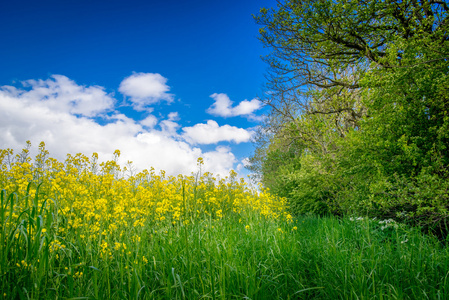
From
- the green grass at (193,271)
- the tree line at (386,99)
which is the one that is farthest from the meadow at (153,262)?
the tree line at (386,99)

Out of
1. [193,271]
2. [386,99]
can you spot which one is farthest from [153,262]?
[386,99]

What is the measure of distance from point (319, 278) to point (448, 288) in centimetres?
116

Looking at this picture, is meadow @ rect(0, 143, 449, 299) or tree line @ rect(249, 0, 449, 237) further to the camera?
tree line @ rect(249, 0, 449, 237)

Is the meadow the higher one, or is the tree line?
the tree line

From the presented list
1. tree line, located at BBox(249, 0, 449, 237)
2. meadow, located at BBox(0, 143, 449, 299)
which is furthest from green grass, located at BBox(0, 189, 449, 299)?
tree line, located at BBox(249, 0, 449, 237)

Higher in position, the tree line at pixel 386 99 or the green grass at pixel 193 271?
the tree line at pixel 386 99

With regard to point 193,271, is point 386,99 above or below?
above

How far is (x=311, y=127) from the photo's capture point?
Answer: 9727 mm

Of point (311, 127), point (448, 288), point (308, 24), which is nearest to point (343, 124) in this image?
point (311, 127)

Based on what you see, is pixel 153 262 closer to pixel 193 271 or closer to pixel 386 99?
pixel 193 271

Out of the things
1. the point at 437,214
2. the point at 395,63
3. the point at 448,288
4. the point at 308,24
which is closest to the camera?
the point at 448,288

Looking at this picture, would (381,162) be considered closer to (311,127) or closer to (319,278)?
(319,278)

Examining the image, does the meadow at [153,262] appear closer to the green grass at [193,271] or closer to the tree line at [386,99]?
the green grass at [193,271]

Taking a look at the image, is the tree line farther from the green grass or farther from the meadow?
the green grass
